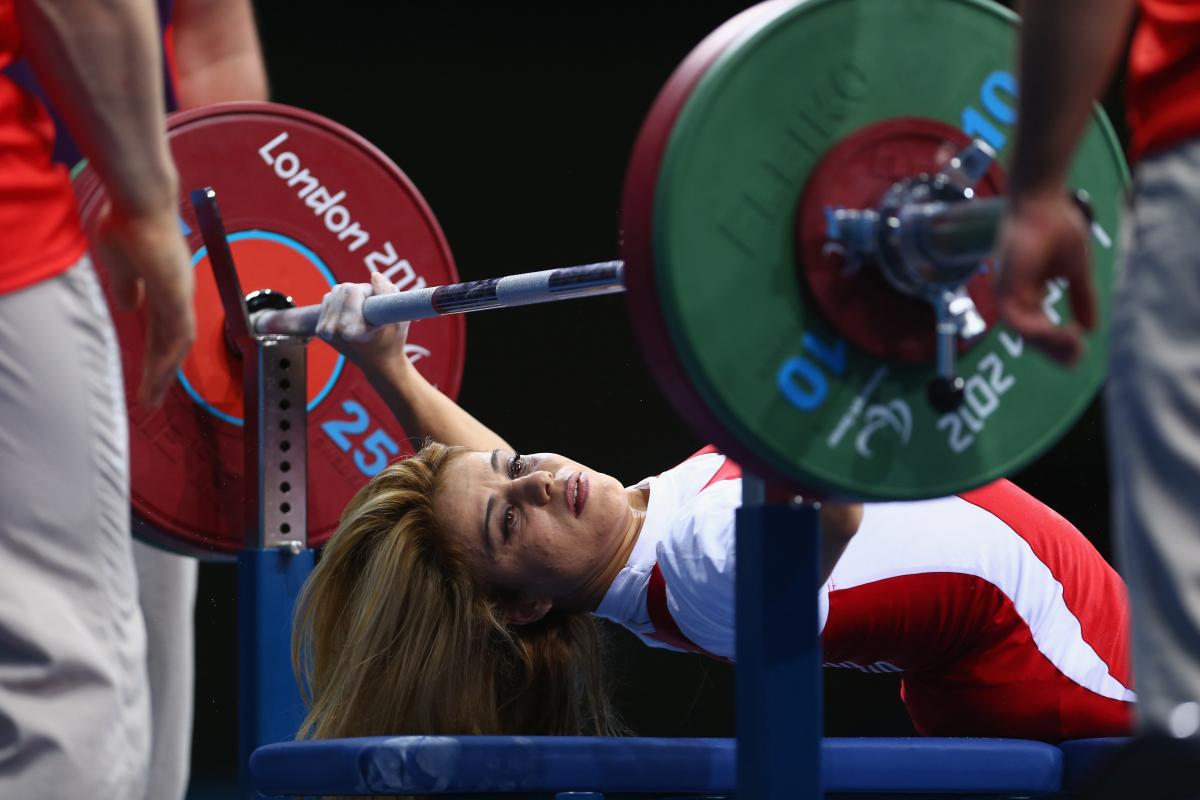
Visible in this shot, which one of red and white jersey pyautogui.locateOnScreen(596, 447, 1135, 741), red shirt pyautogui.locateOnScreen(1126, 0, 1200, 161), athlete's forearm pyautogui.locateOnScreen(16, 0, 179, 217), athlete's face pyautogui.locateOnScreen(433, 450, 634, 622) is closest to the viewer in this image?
red shirt pyautogui.locateOnScreen(1126, 0, 1200, 161)

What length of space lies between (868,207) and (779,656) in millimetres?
376

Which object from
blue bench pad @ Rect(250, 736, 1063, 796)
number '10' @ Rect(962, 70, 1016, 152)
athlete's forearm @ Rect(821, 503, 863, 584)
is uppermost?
number '10' @ Rect(962, 70, 1016, 152)

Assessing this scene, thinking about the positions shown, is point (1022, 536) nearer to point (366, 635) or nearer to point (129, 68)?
point (366, 635)

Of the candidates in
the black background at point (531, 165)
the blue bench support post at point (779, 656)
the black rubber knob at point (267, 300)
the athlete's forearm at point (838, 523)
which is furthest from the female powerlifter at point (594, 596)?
the black background at point (531, 165)

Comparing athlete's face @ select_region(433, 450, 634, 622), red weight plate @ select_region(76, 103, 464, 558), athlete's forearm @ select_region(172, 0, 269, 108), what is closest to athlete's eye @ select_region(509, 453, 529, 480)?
athlete's face @ select_region(433, 450, 634, 622)

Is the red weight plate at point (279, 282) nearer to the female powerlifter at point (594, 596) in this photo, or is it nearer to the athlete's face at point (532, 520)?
the female powerlifter at point (594, 596)

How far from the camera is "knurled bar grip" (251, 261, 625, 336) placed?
1.71 metres

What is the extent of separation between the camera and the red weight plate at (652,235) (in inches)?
45.8

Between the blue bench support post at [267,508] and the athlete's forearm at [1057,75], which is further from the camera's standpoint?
the blue bench support post at [267,508]

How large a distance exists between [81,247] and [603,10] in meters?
3.11

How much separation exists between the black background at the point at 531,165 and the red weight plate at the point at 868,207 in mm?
2561

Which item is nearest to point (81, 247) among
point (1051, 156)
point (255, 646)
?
point (1051, 156)

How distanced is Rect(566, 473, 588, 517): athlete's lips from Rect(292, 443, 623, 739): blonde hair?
0.21 m

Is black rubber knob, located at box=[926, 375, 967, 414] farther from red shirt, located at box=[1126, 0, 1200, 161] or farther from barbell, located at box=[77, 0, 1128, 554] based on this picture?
red shirt, located at box=[1126, 0, 1200, 161]
